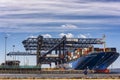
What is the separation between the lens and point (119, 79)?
9019 cm

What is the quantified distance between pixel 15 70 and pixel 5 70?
4.73 metres

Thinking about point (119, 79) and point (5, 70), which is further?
point (5, 70)

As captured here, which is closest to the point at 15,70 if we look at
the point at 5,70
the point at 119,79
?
the point at 5,70

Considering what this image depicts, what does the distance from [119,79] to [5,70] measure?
372 feet

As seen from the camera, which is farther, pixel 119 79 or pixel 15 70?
pixel 15 70

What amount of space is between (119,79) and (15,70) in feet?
372

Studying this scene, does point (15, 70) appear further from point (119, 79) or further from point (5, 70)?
point (119, 79)

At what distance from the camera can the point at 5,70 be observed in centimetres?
19700
